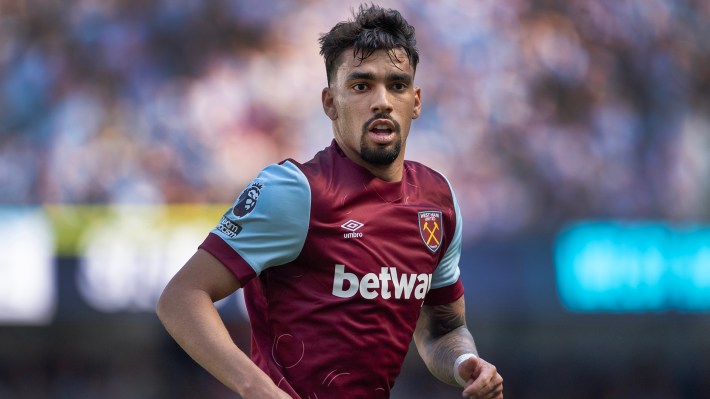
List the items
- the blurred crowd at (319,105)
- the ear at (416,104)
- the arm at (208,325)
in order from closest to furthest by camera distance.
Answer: the arm at (208,325), the ear at (416,104), the blurred crowd at (319,105)

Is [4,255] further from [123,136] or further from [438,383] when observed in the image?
[438,383]

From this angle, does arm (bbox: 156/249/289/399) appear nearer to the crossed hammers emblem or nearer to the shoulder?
the crossed hammers emblem

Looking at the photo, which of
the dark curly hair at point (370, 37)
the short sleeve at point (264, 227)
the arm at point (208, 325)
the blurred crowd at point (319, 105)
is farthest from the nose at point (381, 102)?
the blurred crowd at point (319, 105)

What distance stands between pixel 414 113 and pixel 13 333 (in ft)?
27.9

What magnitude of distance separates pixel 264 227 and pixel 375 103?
55 cm

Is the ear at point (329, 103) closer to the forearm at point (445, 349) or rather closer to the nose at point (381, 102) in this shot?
A: the nose at point (381, 102)

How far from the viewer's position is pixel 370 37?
351 cm

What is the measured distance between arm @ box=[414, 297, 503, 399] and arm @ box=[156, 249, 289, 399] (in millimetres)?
743

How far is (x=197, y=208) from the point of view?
11.1 m

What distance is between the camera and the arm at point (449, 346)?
3428mm

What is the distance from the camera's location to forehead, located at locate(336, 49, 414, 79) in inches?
138

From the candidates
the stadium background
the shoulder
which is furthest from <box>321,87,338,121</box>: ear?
the stadium background

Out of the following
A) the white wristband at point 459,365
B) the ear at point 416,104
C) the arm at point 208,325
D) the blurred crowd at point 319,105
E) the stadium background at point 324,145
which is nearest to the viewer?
the arm at point 208,325

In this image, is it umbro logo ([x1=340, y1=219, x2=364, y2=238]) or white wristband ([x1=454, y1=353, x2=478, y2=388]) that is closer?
umbro logo ([x1=340, y1=219, x2=364, y2=238])
